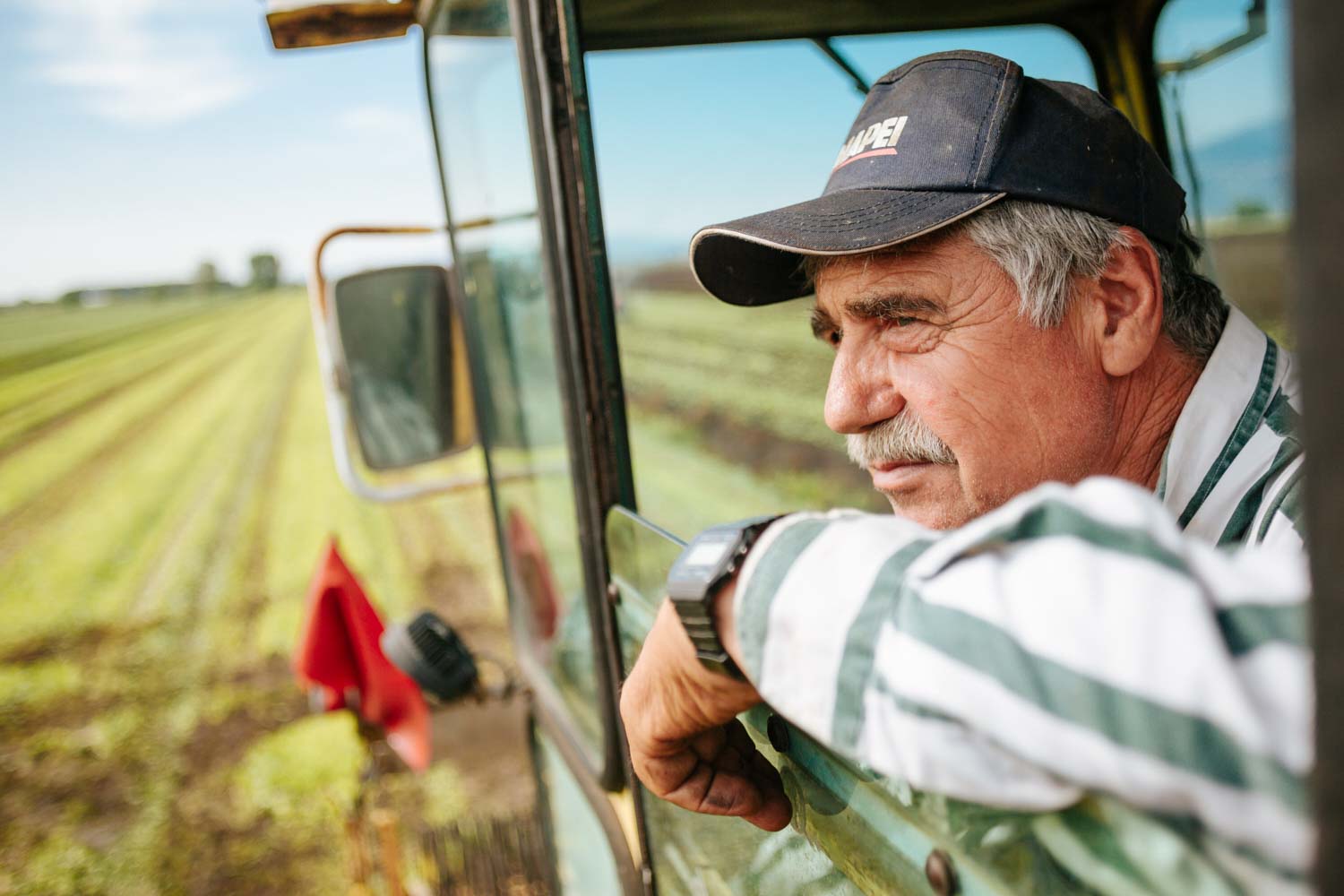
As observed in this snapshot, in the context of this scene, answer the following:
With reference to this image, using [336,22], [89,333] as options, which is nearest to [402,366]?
[336,22]

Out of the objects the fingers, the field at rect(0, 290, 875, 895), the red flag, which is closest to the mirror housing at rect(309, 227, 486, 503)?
the red flag

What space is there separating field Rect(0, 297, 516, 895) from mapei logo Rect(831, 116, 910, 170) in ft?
15.9

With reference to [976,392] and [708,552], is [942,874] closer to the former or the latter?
[708,552]

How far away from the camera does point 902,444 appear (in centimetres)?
128

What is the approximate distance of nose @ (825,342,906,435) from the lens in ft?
4.30

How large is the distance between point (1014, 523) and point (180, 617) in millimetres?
12418

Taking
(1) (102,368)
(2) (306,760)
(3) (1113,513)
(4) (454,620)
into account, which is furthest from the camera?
(1) (102,368)

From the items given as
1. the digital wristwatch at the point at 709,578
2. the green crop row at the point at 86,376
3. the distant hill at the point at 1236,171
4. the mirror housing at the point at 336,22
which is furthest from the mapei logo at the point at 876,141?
the green crop row at the point at 86,376

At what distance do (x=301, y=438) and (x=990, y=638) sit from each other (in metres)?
21.2

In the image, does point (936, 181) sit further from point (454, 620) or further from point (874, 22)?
point (454, 620)

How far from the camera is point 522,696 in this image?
2.46 m

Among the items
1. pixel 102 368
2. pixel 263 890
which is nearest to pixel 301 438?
pixel 102 368

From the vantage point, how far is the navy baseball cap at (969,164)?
3.88 feet

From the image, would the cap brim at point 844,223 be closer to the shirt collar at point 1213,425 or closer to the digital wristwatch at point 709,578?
the shirt collar at point 1213,425
